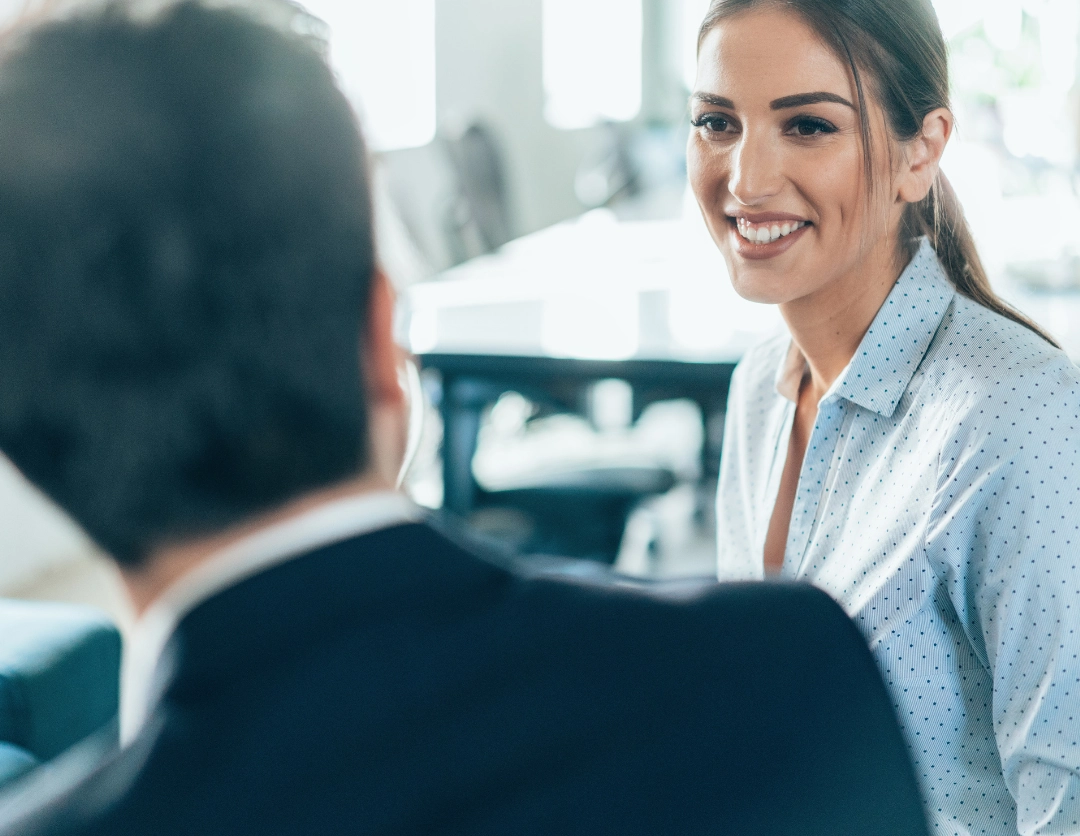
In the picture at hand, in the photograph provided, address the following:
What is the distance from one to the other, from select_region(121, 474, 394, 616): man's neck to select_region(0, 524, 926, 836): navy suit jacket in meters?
0.03

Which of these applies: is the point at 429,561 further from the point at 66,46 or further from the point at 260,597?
the point at 66,46

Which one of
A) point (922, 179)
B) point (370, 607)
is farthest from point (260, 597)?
point (922, 179)

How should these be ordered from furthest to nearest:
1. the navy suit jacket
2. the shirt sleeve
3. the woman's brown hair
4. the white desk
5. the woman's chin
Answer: the white desk
the woman's chin
the woman's brown hair
the shirt sleeve
the navy suit jacket

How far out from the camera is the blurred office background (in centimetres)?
221

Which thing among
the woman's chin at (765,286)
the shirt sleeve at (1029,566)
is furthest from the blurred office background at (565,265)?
the shirt sleeve at (1029,566)

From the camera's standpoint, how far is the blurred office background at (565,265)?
2.21 metres

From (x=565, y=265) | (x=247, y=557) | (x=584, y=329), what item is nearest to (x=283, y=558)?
(x=247, y=557)

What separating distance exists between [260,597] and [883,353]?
2.45 feet

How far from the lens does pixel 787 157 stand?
1.11 metres

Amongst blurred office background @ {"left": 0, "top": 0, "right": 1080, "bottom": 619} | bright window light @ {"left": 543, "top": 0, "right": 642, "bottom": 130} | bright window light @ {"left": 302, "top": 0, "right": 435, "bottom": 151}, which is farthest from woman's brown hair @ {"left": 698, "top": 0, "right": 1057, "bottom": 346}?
bright window light @ {"left": 543, "top": 0, "right": 642, "bottom": 130}

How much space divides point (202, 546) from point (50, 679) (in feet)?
3.55

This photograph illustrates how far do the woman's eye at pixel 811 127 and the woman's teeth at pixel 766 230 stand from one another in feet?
0.30

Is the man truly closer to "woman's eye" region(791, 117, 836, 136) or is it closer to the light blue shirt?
the light blue shirt

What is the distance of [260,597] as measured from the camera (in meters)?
0.49
